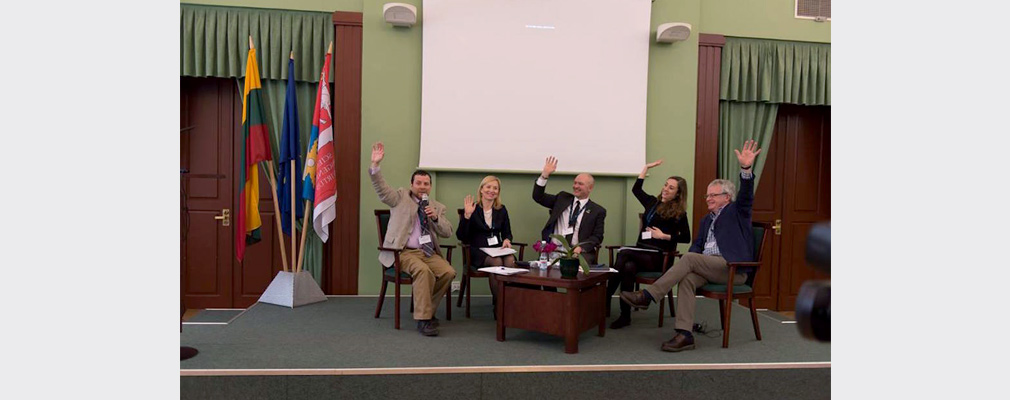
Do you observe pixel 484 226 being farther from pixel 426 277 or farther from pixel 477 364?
pixel 477 364

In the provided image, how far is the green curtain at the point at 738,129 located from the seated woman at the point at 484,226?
235cm

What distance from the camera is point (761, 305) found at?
17.9ft

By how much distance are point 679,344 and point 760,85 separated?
300 centimetres

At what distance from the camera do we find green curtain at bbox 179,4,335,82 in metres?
4.41

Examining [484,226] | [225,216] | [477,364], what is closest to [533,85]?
[484,226]

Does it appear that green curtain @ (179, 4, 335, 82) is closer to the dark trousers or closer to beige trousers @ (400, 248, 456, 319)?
beige trousers @ (400, 248, 456, 319)

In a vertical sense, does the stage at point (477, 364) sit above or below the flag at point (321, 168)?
below

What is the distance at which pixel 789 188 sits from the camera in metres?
5.42

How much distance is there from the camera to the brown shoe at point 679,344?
3.21 meters

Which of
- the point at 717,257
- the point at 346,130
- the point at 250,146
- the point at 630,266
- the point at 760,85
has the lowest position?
the point at 630,266

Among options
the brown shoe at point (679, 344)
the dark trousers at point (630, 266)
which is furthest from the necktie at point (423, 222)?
the brown shoe at point (679, 344)

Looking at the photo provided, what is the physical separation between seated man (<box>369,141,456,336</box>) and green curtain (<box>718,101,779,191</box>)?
2.78 meters

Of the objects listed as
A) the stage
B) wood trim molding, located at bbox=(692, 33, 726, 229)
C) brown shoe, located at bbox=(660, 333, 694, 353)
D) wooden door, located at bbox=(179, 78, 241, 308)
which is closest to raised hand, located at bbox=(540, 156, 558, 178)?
the stage

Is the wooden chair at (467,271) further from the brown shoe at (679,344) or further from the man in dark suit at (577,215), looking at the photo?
the brown shoe at (679,344)
